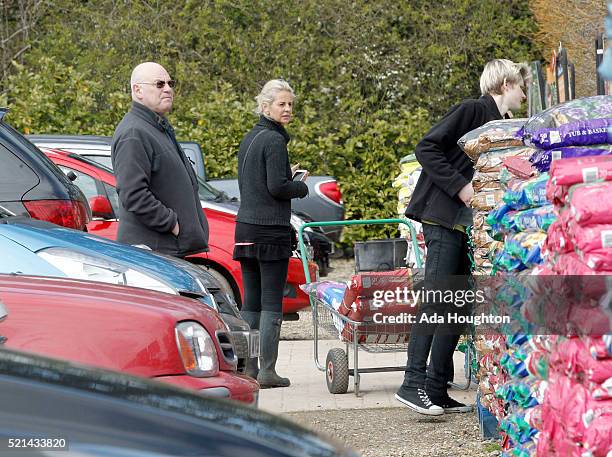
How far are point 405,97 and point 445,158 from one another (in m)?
13.5

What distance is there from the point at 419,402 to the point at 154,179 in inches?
78.6

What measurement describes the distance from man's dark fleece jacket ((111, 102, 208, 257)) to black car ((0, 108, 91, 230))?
339 millimetres

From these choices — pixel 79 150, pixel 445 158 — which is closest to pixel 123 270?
pixel 445 158

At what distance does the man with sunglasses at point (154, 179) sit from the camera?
7.06 metres

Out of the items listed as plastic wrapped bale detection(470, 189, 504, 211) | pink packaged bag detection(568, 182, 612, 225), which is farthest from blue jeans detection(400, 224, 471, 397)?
pink packaged bag detection(568, 182, 612, 225)

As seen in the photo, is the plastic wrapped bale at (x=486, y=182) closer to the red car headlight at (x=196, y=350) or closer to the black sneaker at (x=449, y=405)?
the black sneaker at (x=449, y=405)

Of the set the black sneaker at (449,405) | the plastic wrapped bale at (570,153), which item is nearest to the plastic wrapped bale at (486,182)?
the plastic wrapped bale at (570,153)

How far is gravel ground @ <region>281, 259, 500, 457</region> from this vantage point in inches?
253

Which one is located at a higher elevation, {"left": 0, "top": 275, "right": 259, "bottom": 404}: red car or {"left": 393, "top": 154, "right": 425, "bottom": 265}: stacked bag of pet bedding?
{"left": 393, "top": 154, "right": 425, "bottom": 265}: stacked bag of pet bedding

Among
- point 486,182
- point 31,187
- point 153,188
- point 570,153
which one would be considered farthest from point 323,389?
point 570,153

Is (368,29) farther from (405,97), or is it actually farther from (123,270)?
(123,270)

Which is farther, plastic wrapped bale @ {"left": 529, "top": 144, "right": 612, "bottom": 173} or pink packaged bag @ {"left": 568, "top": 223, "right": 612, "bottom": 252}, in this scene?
plastic wrapped bale @ {"left": 529, "top": 144, "right": 612, "bottom": 173}

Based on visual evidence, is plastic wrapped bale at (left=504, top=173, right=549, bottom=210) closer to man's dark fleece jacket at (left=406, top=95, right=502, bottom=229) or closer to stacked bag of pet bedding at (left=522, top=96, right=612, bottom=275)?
stacked bag of pet bedding at (left=522, top=96, right=612, bottom=275)

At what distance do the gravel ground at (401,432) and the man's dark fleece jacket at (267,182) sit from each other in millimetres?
1337
